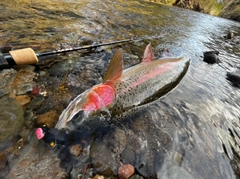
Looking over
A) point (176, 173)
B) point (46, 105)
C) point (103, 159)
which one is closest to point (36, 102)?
point (46, 105)

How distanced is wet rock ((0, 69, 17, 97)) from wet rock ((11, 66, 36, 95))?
7 centimetres

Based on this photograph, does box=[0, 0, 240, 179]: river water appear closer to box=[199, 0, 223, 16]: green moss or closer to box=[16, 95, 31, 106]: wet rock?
box=[16, 95, 31, 106]: wet rock

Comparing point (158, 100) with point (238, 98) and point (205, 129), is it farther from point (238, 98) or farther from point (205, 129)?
point (238, 98)

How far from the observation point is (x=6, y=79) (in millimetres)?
2898

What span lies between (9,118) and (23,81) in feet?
3.18

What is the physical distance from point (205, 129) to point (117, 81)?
1.84m

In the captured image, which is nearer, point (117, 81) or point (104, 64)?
point (117, 81)

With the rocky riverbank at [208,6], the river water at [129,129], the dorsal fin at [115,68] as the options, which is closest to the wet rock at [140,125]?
the river water at [129,129]

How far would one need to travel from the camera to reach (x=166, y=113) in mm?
3002

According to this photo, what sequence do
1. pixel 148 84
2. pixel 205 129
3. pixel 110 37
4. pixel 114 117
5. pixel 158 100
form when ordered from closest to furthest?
pixel 114 117
pixel 148 84
pixel 205 129
pixel 158 100
pixel 110 37

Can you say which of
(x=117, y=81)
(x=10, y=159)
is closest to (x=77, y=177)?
(x=10, y=159)

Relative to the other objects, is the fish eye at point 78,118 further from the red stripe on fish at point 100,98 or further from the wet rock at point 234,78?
the wet rock at point 234,78

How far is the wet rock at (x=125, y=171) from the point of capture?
199 cm

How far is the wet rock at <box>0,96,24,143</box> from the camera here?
80.0 inches
